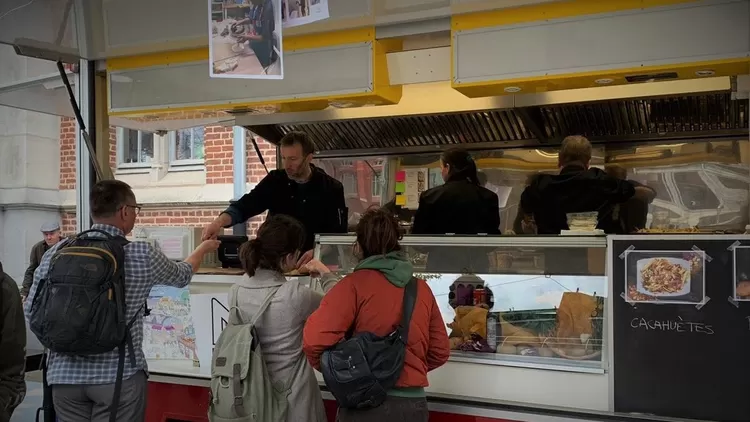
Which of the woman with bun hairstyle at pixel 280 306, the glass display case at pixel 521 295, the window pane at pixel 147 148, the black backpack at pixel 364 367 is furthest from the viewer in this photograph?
the window pane at pixel 147 148

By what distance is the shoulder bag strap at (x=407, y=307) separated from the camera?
2674 mm

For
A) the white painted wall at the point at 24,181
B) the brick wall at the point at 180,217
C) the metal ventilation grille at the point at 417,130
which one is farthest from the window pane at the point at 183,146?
the metal ventilation grille at the point at 417,130

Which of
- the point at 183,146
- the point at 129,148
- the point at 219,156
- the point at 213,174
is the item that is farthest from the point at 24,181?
the point at 219,156

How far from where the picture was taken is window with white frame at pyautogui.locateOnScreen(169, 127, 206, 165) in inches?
414

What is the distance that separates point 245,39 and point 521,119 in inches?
81.4

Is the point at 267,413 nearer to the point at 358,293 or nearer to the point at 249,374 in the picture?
the point at 249,374

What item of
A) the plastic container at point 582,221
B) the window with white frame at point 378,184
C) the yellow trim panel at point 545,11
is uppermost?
the yellow trim panel at point 545,11

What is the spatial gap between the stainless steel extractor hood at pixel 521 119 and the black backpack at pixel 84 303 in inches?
92.9

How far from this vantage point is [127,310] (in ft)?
9.38

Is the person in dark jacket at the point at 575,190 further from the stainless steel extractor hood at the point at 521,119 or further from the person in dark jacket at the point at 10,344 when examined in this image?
the person in dark jacket at the point at 10,344

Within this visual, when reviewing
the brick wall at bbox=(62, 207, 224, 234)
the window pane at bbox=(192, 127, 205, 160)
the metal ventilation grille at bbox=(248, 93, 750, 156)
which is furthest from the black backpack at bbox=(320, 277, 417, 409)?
the window pane at bbox=(192, 127, 205, 160)

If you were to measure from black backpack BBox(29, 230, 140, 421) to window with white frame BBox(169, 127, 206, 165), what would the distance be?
784 centimetres

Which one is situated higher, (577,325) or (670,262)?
(670,262)

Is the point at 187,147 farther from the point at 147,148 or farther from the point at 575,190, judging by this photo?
the point at 575,190
